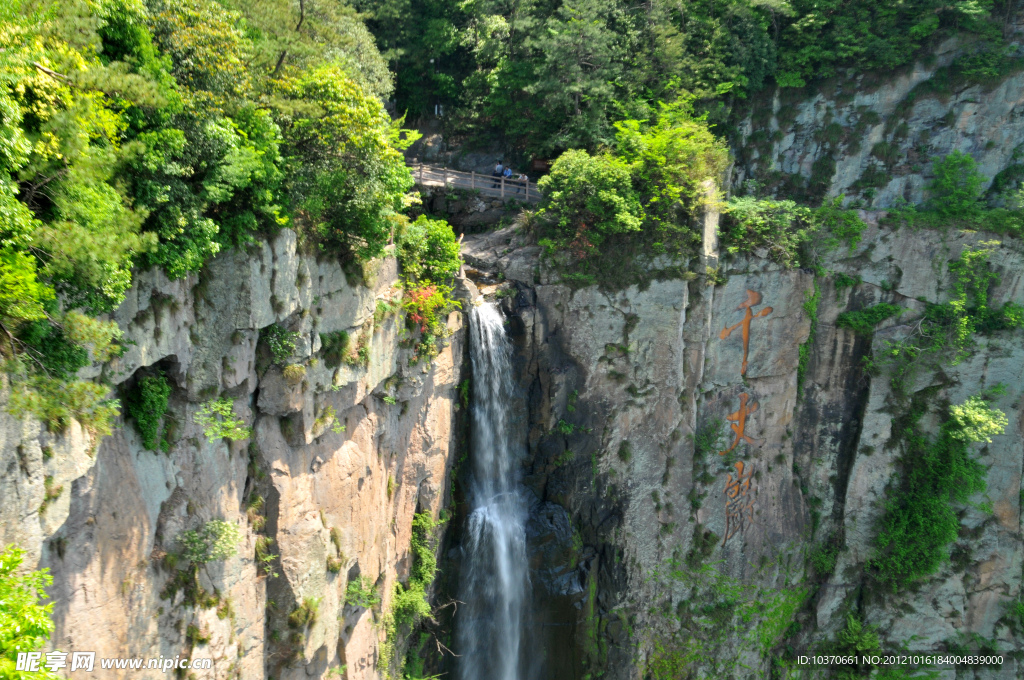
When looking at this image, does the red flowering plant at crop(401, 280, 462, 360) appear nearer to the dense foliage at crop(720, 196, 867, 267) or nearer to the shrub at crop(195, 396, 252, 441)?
the shrub at crop(195, 396, 252, 441)

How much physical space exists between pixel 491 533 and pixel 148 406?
1124 cm

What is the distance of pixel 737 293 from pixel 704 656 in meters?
11.7

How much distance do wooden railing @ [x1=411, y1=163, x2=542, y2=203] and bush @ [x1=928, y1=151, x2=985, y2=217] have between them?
13.0 metres

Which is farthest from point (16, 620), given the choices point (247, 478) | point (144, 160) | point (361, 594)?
point (361, 594)

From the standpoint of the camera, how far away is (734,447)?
65.8ft

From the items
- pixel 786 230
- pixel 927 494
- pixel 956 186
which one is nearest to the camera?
pixel 786 230

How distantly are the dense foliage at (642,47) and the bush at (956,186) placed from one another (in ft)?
10.8

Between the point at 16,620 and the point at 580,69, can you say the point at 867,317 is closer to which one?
the point at 580,69

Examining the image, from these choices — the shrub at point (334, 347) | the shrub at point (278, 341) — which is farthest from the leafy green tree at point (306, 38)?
the shrub at point (334, 347)

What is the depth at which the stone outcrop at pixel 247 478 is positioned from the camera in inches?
332

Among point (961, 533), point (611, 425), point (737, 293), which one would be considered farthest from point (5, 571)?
point (961, 533)

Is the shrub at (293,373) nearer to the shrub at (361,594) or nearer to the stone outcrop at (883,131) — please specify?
the shrub at (361,594)

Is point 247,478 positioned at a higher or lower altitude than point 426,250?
lower

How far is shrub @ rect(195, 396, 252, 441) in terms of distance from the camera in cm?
1062
